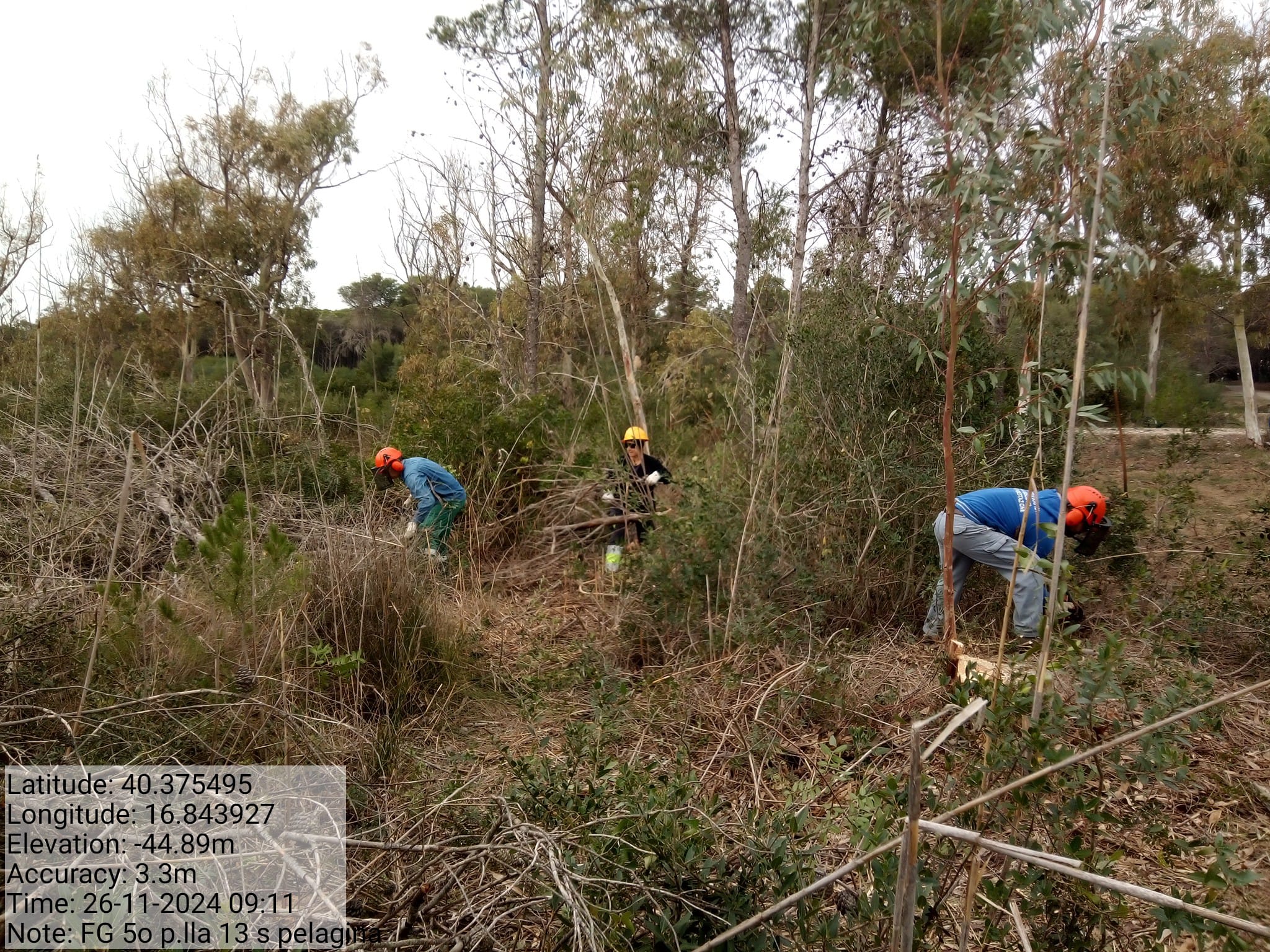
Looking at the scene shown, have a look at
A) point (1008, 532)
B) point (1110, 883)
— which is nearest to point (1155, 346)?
point (1008, 532)

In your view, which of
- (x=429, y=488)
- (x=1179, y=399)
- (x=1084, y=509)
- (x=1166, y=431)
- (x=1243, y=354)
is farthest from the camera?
(x=1179, y=399)

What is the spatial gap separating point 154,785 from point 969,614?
4.62 metres

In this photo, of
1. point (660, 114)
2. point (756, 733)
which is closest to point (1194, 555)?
point (756, 733)

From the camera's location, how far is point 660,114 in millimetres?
12164

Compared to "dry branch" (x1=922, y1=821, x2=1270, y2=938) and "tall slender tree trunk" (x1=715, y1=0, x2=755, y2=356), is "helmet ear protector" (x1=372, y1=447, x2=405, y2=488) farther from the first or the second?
"tall slender tree trunk" (x1=715, y1=0, x2=755, y2=356)

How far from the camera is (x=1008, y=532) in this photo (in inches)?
188

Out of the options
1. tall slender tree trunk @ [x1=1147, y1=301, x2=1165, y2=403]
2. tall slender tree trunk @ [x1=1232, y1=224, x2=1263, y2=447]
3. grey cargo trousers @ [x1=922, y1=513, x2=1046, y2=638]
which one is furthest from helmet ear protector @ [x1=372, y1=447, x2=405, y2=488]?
tall slender tree trunk @ [x1=1232, y1=224, x2=1263, y2=447]

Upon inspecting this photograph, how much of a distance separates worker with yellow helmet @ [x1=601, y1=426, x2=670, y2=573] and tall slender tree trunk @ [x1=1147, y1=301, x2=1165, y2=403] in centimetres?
893

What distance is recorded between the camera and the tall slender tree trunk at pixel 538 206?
29.5 feet

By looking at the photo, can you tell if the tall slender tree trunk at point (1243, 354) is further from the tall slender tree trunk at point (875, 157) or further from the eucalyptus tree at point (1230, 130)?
the tall slender tree trunk at point (875, 157)

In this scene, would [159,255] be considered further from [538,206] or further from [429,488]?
[429,488]

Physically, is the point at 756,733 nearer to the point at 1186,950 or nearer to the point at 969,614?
the point at 1186,950

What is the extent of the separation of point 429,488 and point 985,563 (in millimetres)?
4002

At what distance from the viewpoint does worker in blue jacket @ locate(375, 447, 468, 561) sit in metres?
6.05
